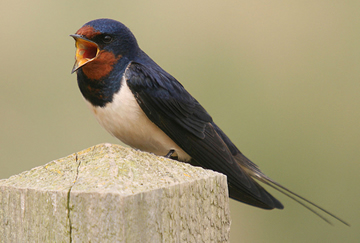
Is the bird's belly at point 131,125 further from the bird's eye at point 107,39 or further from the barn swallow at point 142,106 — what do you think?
the bird's eye at point 107,39

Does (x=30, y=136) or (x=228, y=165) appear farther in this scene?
(x=30, y=136)

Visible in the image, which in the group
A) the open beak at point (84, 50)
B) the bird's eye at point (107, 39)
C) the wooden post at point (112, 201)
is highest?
the bird's eye at point (107, 39)

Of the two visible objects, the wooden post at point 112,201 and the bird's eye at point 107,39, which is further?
the bird's eye at point 107,39

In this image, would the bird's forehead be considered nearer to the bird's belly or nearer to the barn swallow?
the barn swallow

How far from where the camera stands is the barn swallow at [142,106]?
6.27 ft

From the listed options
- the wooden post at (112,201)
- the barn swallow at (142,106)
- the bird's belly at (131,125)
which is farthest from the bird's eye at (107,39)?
the wooden post at (112,201)

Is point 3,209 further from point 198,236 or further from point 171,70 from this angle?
point 171,70

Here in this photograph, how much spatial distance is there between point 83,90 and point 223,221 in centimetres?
107

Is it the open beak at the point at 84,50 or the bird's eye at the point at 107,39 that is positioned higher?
the bird's eye at the point at 107,39

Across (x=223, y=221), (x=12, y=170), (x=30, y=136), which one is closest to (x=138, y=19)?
(x=30, y=136)

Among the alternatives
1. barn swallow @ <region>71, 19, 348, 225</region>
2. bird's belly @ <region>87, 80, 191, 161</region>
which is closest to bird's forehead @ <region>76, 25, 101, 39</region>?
barn swallow @ <region>71, 19, 348, 225</region>

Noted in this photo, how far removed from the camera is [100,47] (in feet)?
6.28

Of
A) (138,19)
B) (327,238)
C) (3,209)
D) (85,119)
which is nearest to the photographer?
(3,209)

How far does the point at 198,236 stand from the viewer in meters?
1.04
